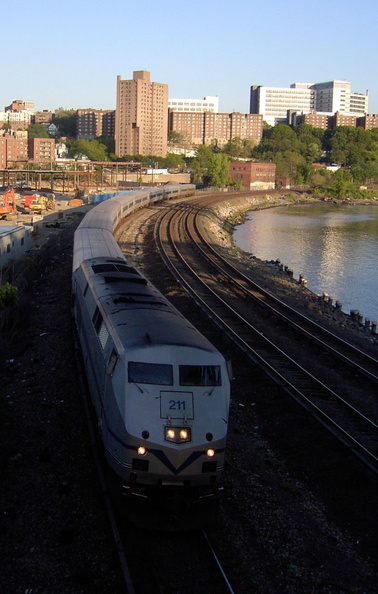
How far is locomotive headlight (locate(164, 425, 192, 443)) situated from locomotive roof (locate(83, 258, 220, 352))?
1.01m

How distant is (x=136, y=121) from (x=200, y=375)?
148 metres

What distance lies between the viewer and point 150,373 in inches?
278

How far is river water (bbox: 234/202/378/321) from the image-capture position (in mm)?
30906

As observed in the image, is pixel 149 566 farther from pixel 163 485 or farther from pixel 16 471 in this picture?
pixel 16 471

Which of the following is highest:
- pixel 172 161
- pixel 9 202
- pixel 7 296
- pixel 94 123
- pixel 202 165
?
pixel 94 123

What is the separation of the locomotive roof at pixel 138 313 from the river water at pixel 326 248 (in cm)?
1626

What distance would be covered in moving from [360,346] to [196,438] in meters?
10.2

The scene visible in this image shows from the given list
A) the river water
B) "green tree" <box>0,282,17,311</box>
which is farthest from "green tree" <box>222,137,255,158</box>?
"green tree" <box>0,282,17,311</box>

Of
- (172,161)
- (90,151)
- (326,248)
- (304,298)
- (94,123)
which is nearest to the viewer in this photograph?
(304,298)

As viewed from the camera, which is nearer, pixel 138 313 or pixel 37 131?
pixel 138 313

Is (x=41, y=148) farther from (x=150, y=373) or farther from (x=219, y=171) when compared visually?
(x=150, y=373)

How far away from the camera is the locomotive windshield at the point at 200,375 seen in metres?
7.07

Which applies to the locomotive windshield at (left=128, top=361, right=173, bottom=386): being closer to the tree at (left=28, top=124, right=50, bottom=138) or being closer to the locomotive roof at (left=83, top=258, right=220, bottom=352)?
the locomotive roof at (left=83, top=258, right=220, bottom=352)

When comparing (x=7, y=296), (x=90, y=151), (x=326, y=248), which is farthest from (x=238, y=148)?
(x=7, y=296)
